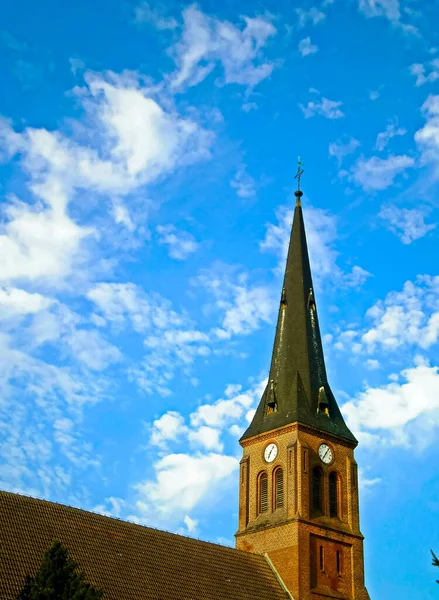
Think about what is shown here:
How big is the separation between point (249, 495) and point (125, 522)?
31.3 feet

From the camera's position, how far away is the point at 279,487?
47.6 metres

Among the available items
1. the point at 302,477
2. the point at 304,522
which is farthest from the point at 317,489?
the point at 304,522

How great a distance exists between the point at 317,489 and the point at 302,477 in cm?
167

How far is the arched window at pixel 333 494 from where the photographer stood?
4797cm

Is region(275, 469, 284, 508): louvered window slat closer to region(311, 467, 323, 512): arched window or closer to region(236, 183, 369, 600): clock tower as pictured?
region(236, 183, 369, 600): clock tower

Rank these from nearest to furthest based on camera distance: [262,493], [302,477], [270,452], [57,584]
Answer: [57,584]
[302,477]
[262,493]
[270,452]

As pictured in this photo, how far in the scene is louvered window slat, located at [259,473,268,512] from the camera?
48.1 metres

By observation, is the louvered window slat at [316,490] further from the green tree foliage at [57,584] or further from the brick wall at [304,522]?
the green tree foliage at [57,584]

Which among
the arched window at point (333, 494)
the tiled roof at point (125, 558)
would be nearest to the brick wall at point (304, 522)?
the arched window at point (333, 494)

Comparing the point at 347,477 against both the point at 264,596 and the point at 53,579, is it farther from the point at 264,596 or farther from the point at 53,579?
the point at 53,579

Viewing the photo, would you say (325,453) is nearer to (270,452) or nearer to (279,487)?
(270,452)

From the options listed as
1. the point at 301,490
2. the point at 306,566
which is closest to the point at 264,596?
the point at 306,566

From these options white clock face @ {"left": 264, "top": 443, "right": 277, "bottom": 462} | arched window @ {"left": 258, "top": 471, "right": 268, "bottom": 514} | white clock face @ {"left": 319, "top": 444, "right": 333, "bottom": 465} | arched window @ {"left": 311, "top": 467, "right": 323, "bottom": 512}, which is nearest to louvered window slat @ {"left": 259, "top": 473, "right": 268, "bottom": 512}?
arched window @ {"left": 258, "top": 471, "right": 268, "bottom": 514}

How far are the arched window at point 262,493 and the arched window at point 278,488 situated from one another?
2.66 feet
